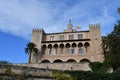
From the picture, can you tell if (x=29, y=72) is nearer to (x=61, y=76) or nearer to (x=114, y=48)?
(x=61, y=76)

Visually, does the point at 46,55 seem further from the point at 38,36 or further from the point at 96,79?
the point at 96,79

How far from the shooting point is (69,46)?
5450 cm

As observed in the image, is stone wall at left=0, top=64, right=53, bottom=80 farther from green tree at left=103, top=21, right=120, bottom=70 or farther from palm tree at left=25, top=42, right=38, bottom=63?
palm tree at left=25, top=42, right=38, bottom=63

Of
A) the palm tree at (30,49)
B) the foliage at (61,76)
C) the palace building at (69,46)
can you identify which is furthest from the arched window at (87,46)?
the foliage at (61,76)

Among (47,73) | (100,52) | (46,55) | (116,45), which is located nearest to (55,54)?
(46,55)

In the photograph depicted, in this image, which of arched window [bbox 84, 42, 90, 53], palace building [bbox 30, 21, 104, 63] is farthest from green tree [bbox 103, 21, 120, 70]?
arched window [bbox 84, 42, 90, 53]

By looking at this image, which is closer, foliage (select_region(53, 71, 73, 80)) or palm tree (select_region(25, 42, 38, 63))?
foliage (select_region(53, 71, 73, 80))

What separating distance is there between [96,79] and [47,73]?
5266 millimetres

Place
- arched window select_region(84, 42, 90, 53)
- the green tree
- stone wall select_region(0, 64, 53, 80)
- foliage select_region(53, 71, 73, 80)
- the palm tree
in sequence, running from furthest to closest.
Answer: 1. the palm tree
2. arched window select_region(84, 42, 90, 53)
3. the green tree
4. foliage select_region(53, 71, 73, 80)
5. stone wall select_region(0, 64, 53, 80)

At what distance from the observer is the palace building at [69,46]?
52438mm

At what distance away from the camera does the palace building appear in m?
52.4

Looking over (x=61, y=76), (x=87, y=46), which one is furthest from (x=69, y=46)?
(x=61, y=76)

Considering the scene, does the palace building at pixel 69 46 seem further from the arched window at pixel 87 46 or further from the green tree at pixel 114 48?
the green tree at pixel 114 48

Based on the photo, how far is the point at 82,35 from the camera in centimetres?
5562
